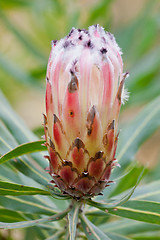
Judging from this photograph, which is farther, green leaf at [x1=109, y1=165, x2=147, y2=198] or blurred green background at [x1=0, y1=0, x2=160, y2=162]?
blurred green background at [x1=0, y1=0, x2=160, y2=162]

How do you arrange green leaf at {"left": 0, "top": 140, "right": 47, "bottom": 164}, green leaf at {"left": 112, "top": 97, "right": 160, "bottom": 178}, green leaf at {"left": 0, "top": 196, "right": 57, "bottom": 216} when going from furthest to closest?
1. green leaf at {"left": 112, "top": 97, "right": 160, "bottom": 178}
2. green leaf at {"left": 0, "top": 196, "right": 57, "bottom": 216}
3. green leaf at {"left": 0, "top": 140, "right": 47, "bottom": 164}

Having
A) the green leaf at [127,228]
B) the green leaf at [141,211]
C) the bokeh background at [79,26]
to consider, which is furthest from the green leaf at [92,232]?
the bokeh background at [79,26]

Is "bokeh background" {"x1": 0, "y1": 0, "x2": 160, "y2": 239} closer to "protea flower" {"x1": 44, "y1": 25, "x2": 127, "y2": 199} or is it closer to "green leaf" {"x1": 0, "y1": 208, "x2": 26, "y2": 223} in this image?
"green leaf" {"x1": 0, "y1": 208, "x2": 26, "y2": 223}

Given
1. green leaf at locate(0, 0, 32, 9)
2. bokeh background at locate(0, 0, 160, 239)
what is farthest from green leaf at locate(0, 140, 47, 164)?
green leaf at locate(0, 0, 32, 9)

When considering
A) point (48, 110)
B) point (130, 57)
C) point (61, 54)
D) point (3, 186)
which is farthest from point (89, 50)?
point (130, 57)

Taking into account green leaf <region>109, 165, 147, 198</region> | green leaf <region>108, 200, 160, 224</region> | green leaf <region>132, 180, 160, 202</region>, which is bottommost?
green leaf <region>108, 200, 160, 224</region>

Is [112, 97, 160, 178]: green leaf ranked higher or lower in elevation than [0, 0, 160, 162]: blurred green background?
lower

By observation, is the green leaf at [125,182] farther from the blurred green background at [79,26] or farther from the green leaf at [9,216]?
the blurred green background at [79,26]

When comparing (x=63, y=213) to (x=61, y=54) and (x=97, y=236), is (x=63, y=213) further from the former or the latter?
(x=61, y=54)
